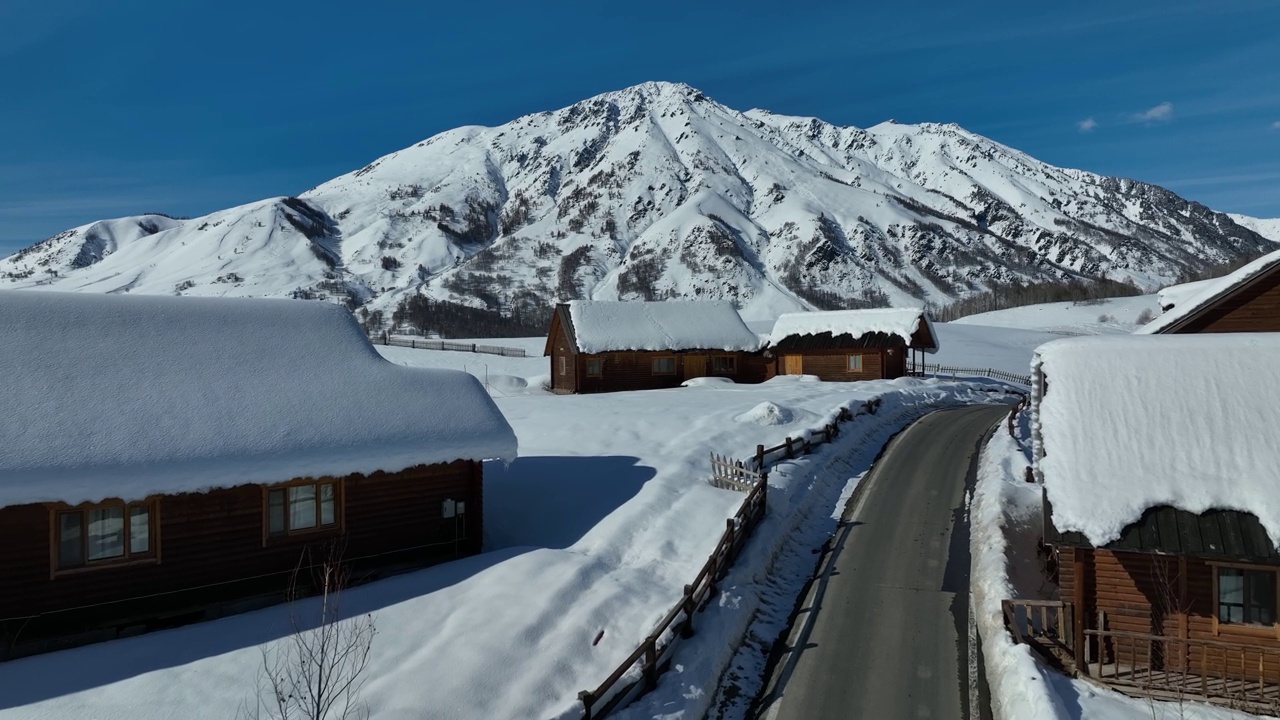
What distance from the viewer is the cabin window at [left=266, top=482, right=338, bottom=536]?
1573cm

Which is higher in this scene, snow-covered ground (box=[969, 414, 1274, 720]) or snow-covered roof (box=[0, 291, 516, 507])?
snow-covered roof (box=[0, 291, 516, 507])

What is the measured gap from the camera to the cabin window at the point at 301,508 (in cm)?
1573

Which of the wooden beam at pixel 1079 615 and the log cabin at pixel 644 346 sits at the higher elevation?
the log cabin at pixel 644 346

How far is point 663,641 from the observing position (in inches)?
531

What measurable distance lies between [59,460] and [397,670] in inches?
275

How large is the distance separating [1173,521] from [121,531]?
62.2 ft

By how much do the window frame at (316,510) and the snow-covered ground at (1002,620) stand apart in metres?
13.4

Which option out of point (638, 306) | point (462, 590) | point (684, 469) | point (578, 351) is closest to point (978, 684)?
point (462, 590)

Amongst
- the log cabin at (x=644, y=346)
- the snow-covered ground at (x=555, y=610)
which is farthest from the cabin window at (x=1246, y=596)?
the log cabin at (x=644, y=346)

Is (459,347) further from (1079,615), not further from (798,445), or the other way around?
(1079,615)

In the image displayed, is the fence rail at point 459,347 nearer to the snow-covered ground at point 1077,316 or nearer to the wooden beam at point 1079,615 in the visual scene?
the wooden beam at point 1079,615

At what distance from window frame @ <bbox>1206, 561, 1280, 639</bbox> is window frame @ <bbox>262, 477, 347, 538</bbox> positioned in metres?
17.1

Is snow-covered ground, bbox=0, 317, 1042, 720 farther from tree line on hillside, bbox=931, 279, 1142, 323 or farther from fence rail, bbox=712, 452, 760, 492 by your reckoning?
tree line on hillside, bbox=931, 279, 1142, 323

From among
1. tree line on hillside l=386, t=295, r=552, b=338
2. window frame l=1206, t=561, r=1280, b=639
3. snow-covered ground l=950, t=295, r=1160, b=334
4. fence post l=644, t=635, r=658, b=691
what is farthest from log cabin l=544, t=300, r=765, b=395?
tree line on hillside l=386, t=295, r=552, b=338
